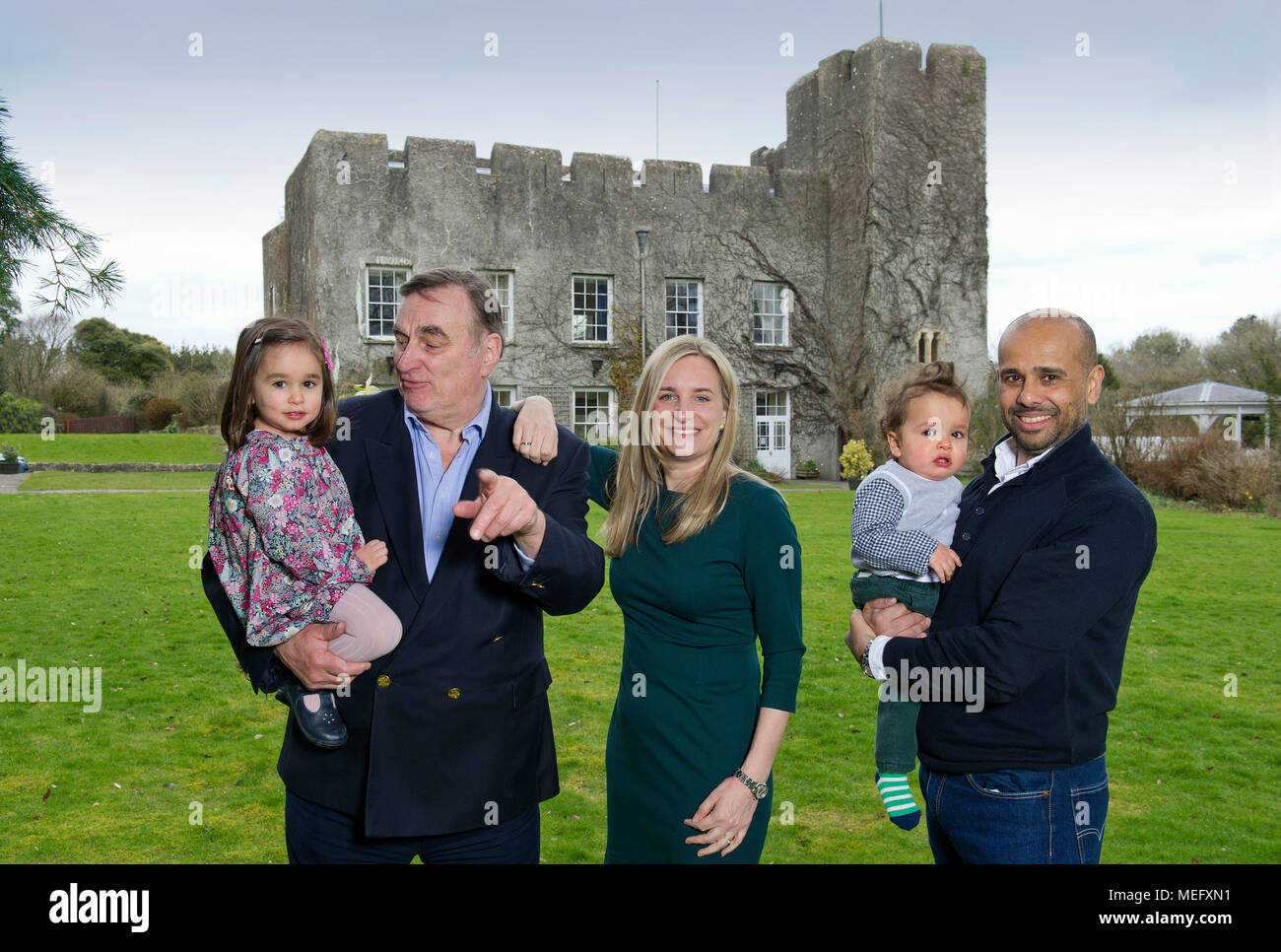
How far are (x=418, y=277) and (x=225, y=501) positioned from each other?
87 centimetres

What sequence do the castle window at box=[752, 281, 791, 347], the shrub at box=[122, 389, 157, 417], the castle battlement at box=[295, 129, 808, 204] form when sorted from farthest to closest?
the shrub at box=[122, 389, 157, 417] → the castle window at box=[752, 281, 791, 347] → the castle battlement at box=[295, 129, 808, 204]

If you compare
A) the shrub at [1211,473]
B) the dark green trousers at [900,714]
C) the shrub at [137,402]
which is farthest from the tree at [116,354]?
the dark green trousers at [900,714]

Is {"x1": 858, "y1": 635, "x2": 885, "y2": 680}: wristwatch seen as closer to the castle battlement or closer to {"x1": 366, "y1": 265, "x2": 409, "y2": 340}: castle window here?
{"x1": 366, "y1": 265, "x2": 409, "y2": 340}: castle window

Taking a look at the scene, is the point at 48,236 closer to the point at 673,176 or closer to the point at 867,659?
the point at 867,659

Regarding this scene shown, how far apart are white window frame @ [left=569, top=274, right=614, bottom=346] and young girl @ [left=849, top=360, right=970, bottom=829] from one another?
71.3 ft

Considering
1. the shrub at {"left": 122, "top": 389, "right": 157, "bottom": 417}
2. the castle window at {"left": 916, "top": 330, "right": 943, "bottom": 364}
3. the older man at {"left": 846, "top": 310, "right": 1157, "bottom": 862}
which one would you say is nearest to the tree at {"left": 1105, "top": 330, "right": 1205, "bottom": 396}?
the castle window at {"left": 916, "top": 330, "right": 943, "bottom": 364}

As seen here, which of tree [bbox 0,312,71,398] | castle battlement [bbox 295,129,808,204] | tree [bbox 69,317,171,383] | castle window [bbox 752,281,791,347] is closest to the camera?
castle battlement [bbox 295,129,808,204]

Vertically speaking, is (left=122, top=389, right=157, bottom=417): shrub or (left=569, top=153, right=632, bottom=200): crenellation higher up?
(left=569, top=153, right=632, bottom=200): crenellation

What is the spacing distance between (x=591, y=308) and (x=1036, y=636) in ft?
75.7

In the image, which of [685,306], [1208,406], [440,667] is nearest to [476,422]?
[440,667]

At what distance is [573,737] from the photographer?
6.33 meters

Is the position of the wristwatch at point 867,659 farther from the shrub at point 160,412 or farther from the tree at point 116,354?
the tree at point 116,354

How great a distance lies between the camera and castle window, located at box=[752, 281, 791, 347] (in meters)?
26.4

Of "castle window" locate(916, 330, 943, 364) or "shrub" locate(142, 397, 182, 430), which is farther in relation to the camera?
"shrub" locate(142, 397, 182, 430)
